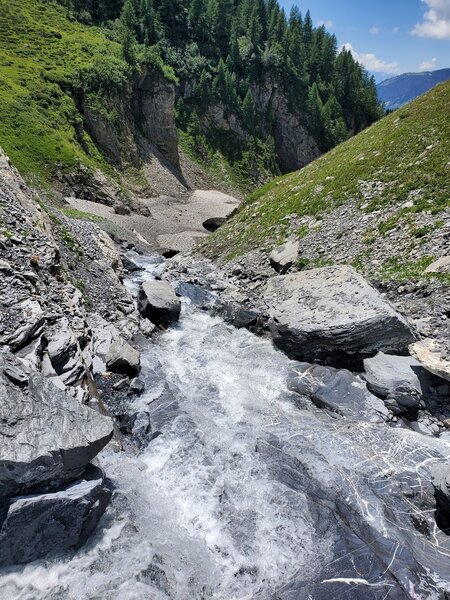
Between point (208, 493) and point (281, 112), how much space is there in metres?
121

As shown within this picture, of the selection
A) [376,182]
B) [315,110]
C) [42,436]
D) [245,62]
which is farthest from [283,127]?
[42,436]

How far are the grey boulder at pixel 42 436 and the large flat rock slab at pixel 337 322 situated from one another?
9541 millimetres

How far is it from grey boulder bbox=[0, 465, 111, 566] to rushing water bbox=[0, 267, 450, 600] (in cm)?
32

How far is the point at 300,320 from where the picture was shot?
17172 mm

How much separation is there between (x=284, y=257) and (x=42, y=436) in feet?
65.8

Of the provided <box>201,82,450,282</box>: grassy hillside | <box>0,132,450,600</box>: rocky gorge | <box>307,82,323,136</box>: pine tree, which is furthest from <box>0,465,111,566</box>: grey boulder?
<box>307,82,323,136</box>: pine tree

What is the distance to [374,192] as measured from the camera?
90.6 ft

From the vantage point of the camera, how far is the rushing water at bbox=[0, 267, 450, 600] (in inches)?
320

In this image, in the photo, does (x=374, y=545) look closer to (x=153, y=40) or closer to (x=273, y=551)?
(x=273, y=551)

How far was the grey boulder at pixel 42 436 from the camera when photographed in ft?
26.6

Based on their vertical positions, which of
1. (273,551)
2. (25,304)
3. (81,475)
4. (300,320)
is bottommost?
(273,551)

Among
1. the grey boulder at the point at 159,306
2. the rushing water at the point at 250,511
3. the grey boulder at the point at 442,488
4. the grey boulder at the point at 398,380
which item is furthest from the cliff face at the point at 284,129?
the grey boulder at the point at 442,488

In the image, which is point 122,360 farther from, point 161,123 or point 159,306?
point 161,123

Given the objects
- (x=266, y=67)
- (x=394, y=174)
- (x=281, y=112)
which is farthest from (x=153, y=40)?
(x=394, y=174)
